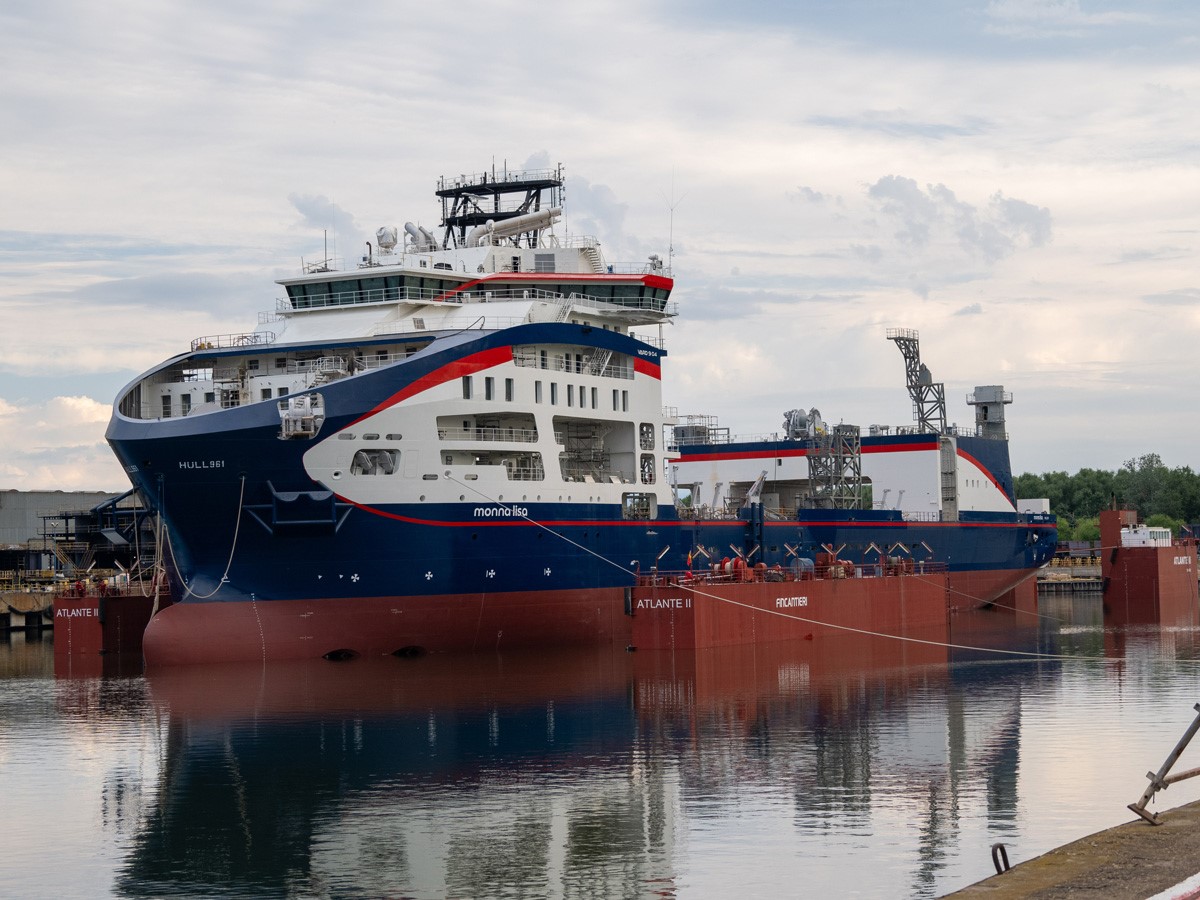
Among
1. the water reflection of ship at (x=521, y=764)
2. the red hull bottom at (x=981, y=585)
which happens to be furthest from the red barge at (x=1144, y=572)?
the water reflection of ship at (x=521, y=764)

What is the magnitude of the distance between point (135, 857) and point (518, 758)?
8.24 meters

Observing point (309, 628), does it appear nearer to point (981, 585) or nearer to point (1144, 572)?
point (981, 585)

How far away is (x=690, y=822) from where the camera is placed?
71.6 feet

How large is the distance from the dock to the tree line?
A: 125 m

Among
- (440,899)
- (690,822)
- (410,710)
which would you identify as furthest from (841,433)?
(440,899)

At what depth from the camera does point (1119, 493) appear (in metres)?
156

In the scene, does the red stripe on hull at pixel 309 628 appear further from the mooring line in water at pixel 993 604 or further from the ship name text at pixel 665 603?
the mooring line in water at pixel 993 604

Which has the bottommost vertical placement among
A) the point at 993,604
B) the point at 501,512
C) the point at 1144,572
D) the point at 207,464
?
the point at 993,604

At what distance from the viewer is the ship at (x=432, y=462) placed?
4131 centimetres

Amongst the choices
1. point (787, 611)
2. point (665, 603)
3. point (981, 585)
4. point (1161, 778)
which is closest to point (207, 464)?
point (665, 603)

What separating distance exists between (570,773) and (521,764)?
1213 millimetres

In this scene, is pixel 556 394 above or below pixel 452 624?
above

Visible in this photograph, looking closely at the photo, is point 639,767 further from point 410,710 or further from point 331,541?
point 331,541

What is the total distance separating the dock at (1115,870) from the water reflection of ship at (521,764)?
291cm
